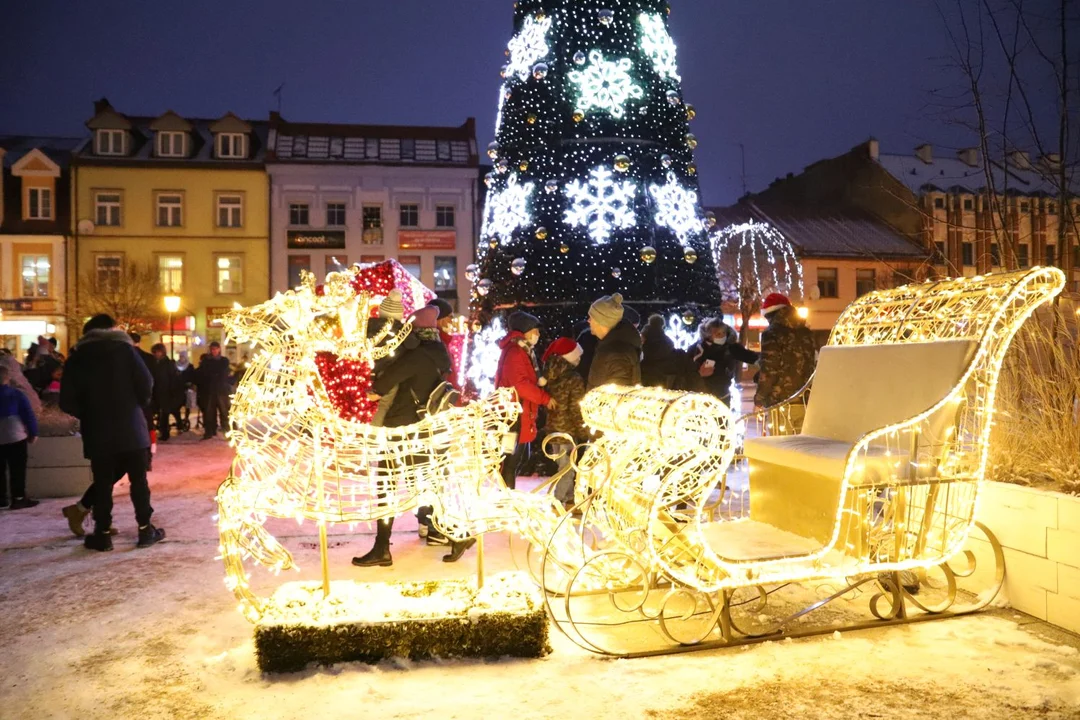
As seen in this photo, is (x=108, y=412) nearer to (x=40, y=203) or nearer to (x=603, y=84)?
(x=603, y=84)

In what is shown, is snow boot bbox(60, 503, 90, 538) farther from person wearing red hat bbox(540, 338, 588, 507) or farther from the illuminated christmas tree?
the illuminated christmas tree

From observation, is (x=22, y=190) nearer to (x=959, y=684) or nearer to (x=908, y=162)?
(x=959, y=684)

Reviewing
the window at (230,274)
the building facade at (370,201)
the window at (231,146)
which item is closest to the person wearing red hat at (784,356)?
the building facade at (370,201)

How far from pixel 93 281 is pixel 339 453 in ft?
94.1

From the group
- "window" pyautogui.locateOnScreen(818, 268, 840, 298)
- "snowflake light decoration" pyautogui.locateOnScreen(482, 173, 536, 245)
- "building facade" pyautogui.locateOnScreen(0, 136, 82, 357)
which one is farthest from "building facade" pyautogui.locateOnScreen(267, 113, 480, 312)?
"snowflake light decoration" pyautogui.locateOnScreen(482, 173, 536, 245)

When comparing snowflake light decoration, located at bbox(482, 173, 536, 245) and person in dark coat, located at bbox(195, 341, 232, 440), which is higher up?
snowflake light decoration, located at bbox(482, 173, 536, 245)

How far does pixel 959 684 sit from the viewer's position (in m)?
3.45

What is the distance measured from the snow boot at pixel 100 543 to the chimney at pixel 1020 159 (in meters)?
7.18

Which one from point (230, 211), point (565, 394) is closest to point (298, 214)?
point (230, 211)

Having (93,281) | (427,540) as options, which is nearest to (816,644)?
→ (427,540)

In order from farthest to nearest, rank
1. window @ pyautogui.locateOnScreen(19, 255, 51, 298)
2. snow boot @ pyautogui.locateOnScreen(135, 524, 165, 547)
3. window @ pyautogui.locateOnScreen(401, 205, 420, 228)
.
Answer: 1. window @ pyautogui.locateOnScreen(401, 205, 420, 228)
2. window @ pyautogui.locateOnScreen(19, 255, 51, 298)
3. snow boot @ pyautogui.locateOnScreen(135, 524, 165, 547)

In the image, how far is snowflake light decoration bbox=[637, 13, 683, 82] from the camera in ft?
28.5

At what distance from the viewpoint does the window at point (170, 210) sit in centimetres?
3002

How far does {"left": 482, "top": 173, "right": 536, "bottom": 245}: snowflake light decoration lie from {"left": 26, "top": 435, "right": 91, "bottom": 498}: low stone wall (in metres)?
4.92
